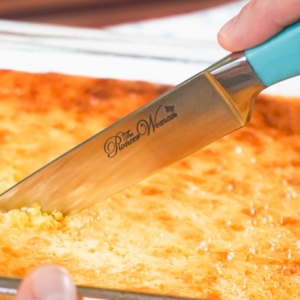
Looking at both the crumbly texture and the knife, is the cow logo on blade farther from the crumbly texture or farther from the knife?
the crumbly texture

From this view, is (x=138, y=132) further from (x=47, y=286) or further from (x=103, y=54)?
(x=103, y=54)

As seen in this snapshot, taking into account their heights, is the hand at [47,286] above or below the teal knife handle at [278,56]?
below

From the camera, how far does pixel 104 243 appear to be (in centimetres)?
99

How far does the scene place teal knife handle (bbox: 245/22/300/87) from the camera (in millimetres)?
833

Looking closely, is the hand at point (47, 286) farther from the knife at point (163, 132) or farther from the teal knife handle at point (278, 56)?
the teal knife handle at point (278, 56)

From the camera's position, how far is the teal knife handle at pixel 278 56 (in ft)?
2.73

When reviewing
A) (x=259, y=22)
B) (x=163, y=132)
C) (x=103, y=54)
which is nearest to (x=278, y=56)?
(x=259, y=22)

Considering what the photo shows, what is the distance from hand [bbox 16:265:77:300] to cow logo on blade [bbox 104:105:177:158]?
13.5 inches

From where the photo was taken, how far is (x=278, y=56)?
85cm

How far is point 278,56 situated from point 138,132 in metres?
0.28

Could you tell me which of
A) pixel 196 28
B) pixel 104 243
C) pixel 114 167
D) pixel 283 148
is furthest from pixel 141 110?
pixel 196 28

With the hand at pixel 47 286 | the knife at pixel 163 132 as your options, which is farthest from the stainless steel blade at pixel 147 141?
the hand at pixel 47 286

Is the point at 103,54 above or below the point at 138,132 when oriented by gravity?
above

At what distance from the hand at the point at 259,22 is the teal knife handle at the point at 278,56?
0.01m
